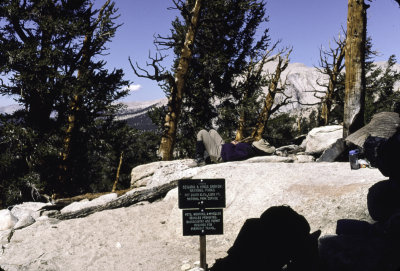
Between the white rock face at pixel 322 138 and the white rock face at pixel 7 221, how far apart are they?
300 inches

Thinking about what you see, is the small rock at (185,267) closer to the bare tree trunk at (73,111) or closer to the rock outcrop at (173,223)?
the rock outcrop at (173,223)

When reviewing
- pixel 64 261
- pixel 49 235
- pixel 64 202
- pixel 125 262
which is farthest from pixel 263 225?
pixel 64 202

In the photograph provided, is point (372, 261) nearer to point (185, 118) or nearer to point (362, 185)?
point (362, 185)

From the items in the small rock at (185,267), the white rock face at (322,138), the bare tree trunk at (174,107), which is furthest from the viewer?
the bare tree trunk at (174,107)

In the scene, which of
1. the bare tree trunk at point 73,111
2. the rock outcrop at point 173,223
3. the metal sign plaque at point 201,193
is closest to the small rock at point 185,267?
the rock outcrop at point 173,223

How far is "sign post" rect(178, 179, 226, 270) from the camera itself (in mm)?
4156

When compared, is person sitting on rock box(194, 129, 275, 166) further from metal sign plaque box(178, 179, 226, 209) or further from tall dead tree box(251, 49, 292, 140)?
tall dead tree box(251, 49, 292, 140)

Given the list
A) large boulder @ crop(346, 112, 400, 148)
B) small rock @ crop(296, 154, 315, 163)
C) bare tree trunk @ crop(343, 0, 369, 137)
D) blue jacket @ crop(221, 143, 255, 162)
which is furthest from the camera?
small rock @ crop(296, 154, 315, 163)

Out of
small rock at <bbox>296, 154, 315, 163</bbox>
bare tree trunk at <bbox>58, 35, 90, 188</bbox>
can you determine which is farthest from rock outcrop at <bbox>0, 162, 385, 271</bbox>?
bare tree trunk at <bbox>58, 35, 90, 188</bbox>

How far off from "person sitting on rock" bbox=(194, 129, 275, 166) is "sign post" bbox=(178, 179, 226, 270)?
3512 mm

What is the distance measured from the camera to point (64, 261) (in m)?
4.70

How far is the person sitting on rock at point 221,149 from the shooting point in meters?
7.79

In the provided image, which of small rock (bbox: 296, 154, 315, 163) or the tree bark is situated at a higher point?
small rock (bbox: 296, 154, 315, 163)

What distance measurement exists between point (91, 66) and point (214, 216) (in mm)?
11135
